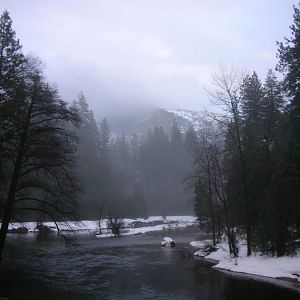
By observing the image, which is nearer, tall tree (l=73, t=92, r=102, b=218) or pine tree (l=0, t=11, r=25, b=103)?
pine tree (l=0, t=11, r=25, b=103)

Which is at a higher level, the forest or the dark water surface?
the forest

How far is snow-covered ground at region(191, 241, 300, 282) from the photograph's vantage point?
24141 mm

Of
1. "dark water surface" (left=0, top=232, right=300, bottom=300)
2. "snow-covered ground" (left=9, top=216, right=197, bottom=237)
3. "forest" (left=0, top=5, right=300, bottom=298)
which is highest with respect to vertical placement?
"forest" (left=0, top=5, right=300, bottom=298)

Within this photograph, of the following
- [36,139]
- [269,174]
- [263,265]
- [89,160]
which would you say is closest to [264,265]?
[263,265]

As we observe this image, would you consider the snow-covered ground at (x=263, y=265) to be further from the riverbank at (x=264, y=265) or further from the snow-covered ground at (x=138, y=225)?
the snow-covered ground at (x=138, y=225)

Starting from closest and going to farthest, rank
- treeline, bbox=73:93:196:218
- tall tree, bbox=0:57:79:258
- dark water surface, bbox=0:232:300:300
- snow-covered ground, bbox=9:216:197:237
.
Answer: tall tree, bbox=0:57:79:258 → dark water surface, bbox=0:232:300:300 → snow-covered ground, bbox=9:216:197:237 → treeline, bbox=73:93:196:218

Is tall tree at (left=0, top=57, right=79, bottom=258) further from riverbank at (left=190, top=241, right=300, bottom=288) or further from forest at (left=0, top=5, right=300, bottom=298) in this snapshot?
riverbank at (left=190, top=241, right=300, bottom=288)

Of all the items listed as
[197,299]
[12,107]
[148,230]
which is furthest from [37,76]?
[148,230]

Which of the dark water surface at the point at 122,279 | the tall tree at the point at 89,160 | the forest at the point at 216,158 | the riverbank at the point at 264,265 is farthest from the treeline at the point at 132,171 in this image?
the riverbank at the point at 264,265

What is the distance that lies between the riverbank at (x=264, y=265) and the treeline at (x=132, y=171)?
55.0m

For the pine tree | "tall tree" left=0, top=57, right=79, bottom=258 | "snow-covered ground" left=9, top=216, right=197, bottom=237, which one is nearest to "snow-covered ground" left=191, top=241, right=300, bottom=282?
"tall tree" left=0, top=57, right=79, bottom=258

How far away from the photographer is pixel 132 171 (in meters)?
131

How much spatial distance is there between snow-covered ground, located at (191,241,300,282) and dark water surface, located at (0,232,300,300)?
1610 mm

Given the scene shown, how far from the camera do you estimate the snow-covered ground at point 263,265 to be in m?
24.1
